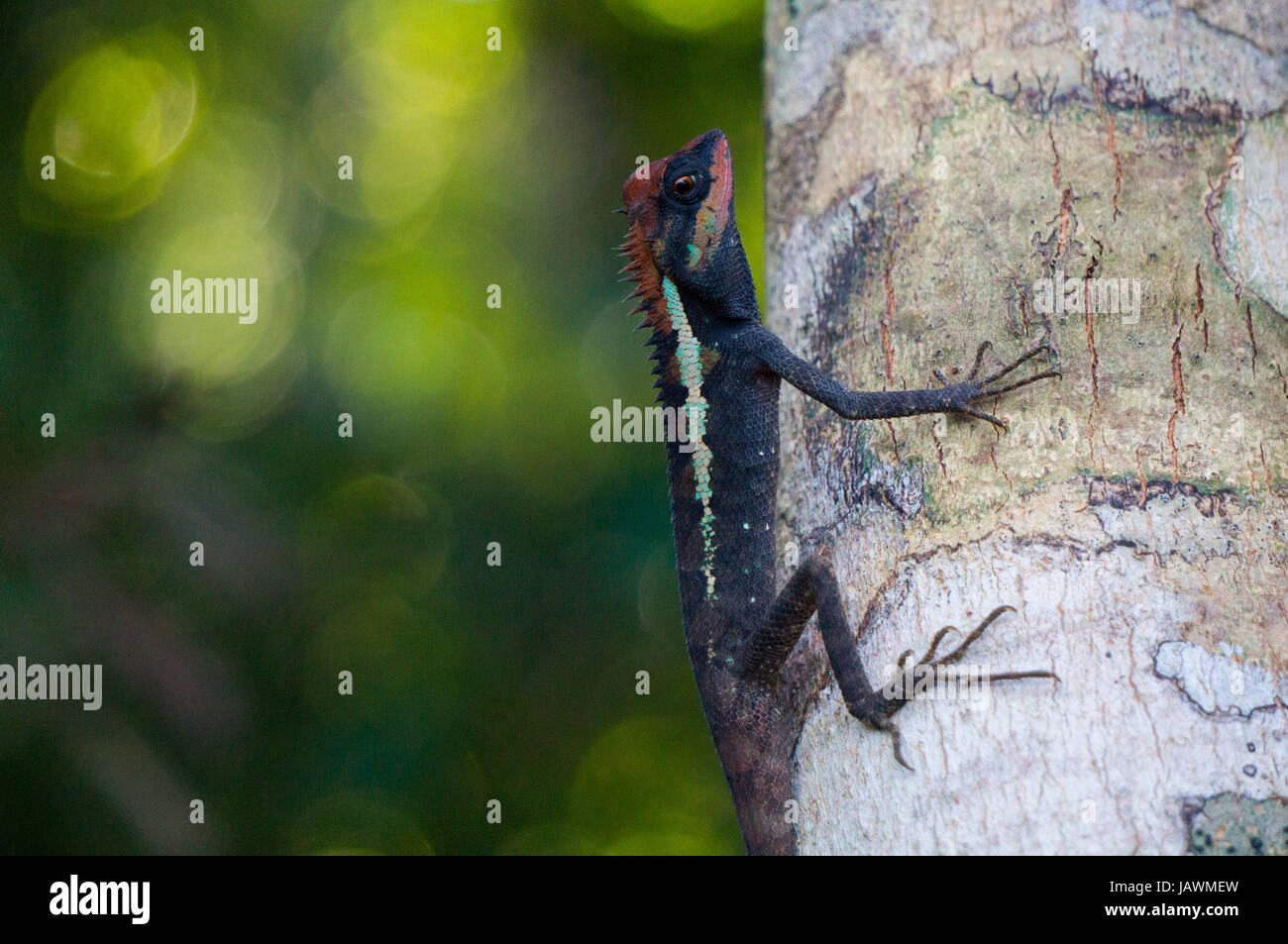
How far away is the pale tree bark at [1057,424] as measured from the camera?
73.3 inches

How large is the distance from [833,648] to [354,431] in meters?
3.73

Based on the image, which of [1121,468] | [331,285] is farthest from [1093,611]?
[331,285]

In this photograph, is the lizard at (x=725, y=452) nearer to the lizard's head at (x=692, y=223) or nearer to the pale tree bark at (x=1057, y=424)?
the lizard's head at (x=692, y=223)

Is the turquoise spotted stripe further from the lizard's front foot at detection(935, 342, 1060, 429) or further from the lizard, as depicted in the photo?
the lizard's front foot at detection(935, 342, 1060, 429)

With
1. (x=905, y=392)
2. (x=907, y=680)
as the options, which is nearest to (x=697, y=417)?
(x=905, y=392)

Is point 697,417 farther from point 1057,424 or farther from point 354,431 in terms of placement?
point 354,431

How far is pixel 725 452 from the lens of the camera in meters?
3.36

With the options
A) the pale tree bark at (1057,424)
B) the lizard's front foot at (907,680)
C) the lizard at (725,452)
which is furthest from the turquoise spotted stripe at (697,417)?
the lizard's front foot at (907,680)

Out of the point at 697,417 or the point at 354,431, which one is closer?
the point at 697,417

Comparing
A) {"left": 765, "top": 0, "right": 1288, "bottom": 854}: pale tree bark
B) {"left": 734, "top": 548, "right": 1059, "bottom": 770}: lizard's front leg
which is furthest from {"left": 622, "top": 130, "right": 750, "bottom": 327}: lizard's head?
{"left": 734, "top": 548, "right": 1059, "bottom": 770}: lizard's front leg

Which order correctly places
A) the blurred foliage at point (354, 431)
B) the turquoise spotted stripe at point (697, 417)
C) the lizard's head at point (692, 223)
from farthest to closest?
A: the blurred foliage at point (354, 431) → the lizard's head at point (692, 223) → the turquoise spotted stripe at point (697, 417)

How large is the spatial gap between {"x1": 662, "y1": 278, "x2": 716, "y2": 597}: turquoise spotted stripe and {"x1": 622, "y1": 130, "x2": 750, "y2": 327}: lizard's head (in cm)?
7

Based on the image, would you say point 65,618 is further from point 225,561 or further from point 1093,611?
point 1093,611
